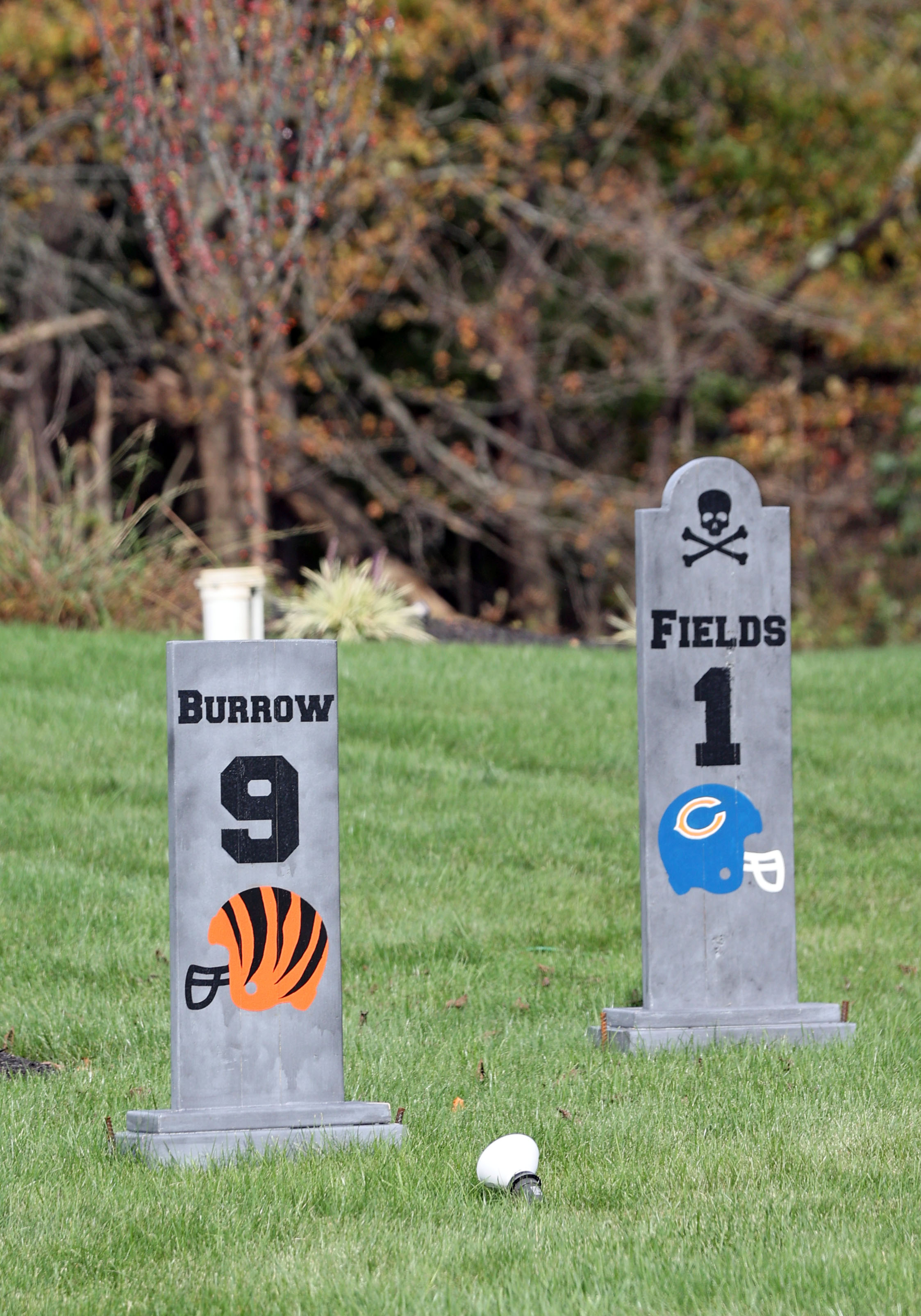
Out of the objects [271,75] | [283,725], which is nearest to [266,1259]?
[283,725]

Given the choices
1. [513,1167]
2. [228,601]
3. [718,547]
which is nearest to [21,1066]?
[513,1167]

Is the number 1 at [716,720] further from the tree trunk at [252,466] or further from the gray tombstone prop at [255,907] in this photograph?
the tree trunk at [252,466]

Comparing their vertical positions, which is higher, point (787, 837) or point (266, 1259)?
point (787, 837)

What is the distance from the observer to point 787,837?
583 cm

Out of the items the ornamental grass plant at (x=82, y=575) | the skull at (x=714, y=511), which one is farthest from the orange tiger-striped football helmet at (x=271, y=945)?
the ornamental grass plant at (x=82, y=575)

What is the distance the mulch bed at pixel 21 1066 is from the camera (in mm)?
5320

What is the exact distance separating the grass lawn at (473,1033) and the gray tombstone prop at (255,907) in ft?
0.65

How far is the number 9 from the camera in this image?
4.48 m

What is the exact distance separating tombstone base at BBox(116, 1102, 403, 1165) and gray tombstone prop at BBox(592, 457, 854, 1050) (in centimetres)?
138

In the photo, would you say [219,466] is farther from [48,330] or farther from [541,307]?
[541,307]

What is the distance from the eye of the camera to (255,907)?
4.48 metres

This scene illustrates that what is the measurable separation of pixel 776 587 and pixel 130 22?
32.8 feet

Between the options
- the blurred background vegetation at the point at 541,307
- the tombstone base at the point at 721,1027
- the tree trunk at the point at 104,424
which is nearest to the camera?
the tombstone base at the point at 721,1027

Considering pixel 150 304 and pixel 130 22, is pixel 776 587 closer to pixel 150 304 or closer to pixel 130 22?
pixel 130 22
